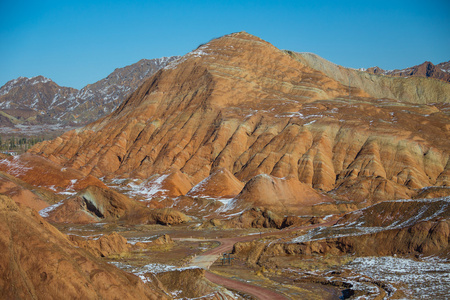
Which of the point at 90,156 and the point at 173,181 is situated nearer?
the point at 173,181

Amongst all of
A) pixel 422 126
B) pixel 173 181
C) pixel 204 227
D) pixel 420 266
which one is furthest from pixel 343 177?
pixel 420 266

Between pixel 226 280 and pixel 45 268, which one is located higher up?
pixel 45 268

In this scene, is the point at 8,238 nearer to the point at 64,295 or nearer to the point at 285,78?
the point at 64,295

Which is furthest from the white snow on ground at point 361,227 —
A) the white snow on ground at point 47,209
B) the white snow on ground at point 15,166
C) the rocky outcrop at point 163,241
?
the white snow on ground at point 15,166

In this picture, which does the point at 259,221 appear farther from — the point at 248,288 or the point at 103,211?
the point at 248,288

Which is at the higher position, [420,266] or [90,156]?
[90,156]

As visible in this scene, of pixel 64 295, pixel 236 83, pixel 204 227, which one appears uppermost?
pixel 236 83

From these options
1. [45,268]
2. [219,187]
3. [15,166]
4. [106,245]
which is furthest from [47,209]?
[45,268]
